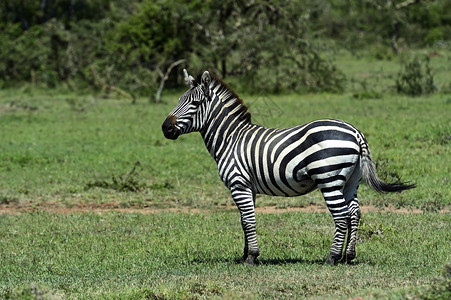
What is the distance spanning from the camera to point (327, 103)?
78.4 ft

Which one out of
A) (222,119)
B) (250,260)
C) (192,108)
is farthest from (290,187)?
(192,108)

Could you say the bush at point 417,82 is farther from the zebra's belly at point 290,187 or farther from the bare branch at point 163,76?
the zebra's belly at point 290,187

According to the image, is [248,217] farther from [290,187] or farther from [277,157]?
[277,157]

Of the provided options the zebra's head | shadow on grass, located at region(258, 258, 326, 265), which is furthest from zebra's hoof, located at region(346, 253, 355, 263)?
the zebra's head

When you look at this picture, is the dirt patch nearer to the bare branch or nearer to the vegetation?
the bare branch

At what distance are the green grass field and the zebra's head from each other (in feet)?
4.99

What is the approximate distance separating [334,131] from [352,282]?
161cm

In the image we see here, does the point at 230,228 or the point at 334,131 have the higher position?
the point at 334,131

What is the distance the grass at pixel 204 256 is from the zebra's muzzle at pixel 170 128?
1.44 m

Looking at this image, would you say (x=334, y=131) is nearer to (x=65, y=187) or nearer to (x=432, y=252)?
(x=432, y=252)

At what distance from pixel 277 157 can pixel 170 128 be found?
4.14 ft

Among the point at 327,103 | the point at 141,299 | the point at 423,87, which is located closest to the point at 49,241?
the point at 141,299

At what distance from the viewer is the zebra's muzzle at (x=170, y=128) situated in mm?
7773

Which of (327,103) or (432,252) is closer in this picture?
(432,252)
